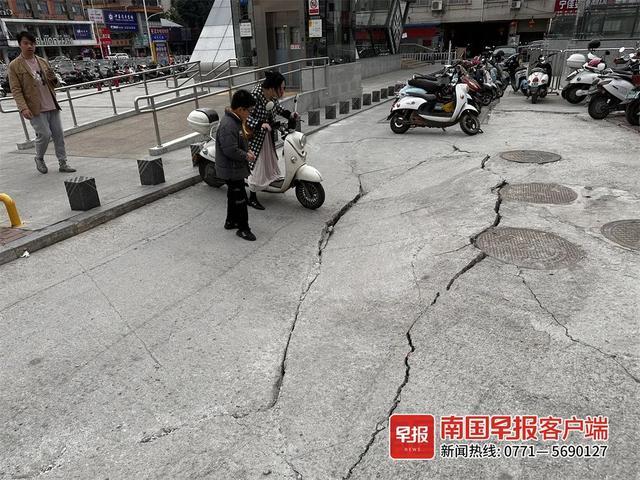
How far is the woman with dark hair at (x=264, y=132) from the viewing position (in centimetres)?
570

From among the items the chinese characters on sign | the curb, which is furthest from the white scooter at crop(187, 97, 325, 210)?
the chinese characters on sign

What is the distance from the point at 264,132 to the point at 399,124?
18.4 feet

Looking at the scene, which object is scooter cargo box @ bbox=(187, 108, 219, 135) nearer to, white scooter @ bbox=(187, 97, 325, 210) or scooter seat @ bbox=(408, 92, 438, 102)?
white scooter @ bbox=(187, 97, 325, 210)

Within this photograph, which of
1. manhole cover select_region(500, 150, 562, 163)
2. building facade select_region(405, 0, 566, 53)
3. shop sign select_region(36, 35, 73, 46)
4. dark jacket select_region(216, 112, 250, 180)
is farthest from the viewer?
shop sign select_region(36, 35, 73, 46)

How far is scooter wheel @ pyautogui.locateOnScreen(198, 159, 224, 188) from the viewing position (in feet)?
23.5

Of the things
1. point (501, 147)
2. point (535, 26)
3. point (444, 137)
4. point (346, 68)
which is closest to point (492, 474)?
point (501, 147)

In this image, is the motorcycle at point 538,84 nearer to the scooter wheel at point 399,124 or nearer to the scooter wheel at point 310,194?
the scooter wheel at point 399,124

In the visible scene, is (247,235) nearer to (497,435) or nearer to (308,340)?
(308,340)

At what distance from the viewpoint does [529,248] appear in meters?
4.61

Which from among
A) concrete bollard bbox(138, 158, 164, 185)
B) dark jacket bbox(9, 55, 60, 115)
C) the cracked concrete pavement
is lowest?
the cracked concrete pavement

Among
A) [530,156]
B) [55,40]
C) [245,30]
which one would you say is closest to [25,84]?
[530,156]

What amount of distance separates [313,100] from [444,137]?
584cm

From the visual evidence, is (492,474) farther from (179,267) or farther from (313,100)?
(313,100)

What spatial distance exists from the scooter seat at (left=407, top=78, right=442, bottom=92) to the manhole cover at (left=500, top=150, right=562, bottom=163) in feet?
9.43
